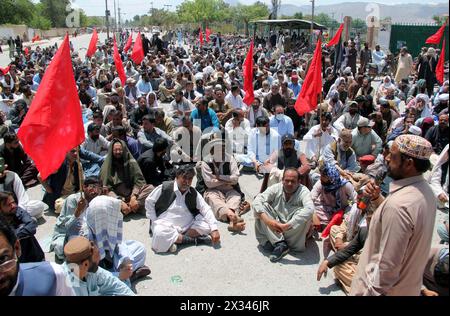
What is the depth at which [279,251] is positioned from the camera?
14.1 feet

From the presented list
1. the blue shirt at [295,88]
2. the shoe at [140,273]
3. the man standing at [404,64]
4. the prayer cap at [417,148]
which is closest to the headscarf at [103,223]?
the shoe at [140,273]

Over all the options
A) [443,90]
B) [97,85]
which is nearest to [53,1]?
[97,85]

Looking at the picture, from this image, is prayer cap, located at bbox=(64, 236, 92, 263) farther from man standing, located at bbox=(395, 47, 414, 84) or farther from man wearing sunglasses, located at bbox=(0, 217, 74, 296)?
man standing, located at bbox=(395, 47, 414, 84)

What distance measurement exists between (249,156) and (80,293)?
15.6 ft

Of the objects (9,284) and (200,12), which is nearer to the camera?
(9,284)

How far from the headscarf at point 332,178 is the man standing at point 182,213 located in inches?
53.6

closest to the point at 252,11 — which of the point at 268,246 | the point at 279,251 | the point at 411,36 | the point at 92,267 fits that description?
the point at 411,36

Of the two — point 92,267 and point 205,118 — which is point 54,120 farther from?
point 205,118

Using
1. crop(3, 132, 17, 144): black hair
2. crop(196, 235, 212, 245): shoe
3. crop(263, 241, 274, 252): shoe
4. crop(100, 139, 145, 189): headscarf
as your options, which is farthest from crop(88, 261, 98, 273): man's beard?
crop(3, 132, 17, 144): black hair

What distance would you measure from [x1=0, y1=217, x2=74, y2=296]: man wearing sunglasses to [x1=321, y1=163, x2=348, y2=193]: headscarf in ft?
10.3

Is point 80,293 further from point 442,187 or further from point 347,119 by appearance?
point 347,119

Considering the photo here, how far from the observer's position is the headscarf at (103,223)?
360cm

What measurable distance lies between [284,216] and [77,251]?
2.48 meters

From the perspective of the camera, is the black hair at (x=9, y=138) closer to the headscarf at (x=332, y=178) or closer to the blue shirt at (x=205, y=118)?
the blue shirt at (x=205, y=118)
